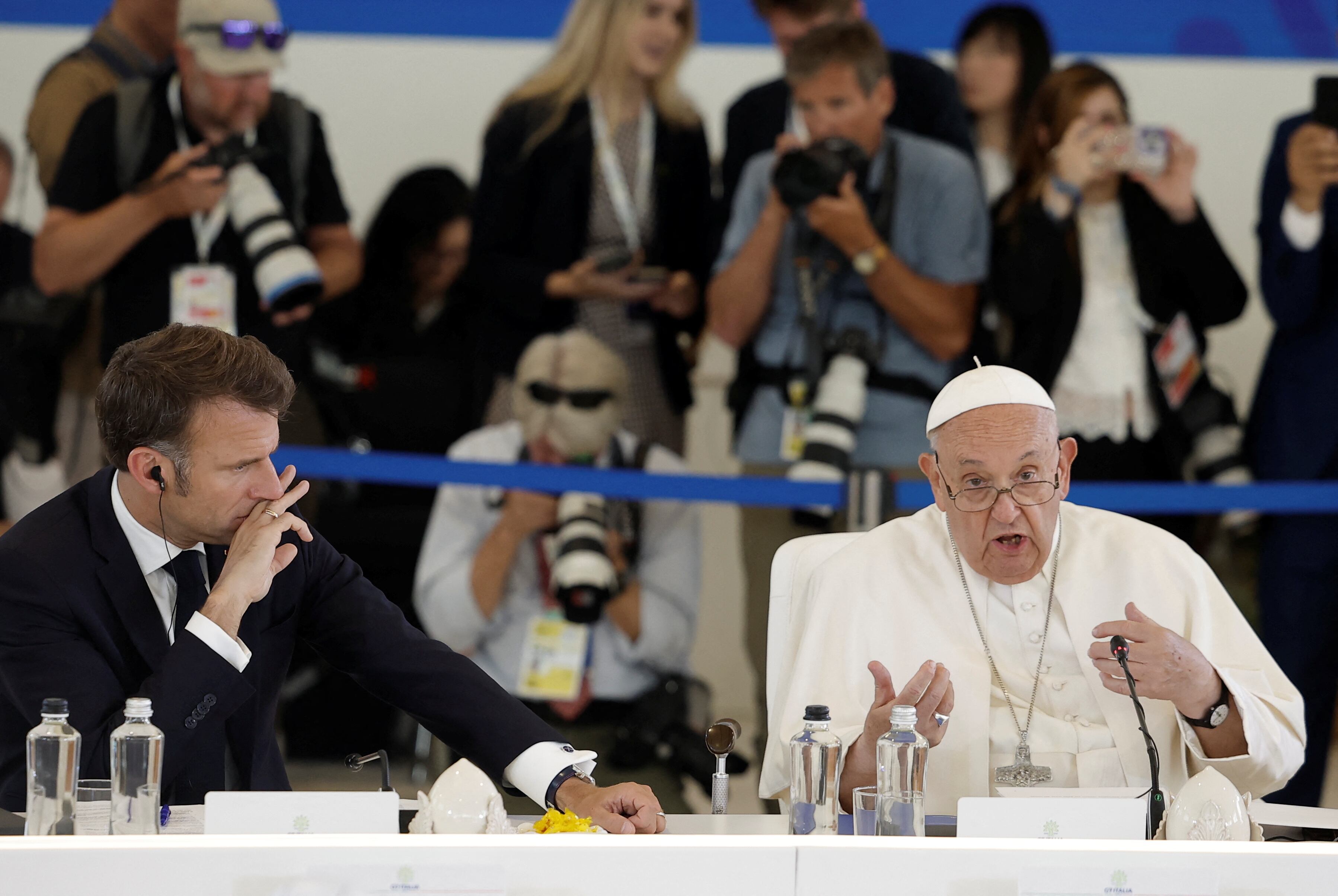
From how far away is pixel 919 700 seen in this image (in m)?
2.30

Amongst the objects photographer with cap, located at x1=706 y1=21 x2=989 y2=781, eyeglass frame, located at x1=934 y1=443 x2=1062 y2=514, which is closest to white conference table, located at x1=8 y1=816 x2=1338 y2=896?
eyeglass frame, located at x1=934 y1=443 x2=1062 y2=514

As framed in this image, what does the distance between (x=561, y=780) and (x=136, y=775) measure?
0.65 m

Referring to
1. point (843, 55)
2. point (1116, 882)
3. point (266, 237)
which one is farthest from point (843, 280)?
point (1116, 882)

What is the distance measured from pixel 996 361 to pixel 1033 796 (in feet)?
10.6

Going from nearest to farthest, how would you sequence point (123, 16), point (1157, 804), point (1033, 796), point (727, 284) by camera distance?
1. point (1033, 796)
2. point (1157, 804)
3. point (727, 284)
4. point (123, 16)

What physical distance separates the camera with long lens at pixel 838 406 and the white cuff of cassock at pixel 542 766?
2529 mm

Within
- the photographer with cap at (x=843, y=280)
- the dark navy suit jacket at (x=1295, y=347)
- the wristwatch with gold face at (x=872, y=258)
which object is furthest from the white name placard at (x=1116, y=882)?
the dark navy suit jacket at (x=1295, y=347)

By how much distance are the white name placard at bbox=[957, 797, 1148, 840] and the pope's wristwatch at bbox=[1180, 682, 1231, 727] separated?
645 millimetres

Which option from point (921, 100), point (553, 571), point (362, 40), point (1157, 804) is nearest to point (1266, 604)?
point (921, 100)

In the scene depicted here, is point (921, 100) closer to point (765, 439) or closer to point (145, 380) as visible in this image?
point (765, 439)

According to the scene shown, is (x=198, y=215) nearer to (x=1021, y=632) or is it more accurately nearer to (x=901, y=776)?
(x=1021, y=632)

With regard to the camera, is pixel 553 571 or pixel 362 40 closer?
pixel 553 571

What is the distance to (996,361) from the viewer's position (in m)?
5.07

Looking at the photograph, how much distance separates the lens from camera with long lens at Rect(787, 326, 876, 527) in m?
4.84
